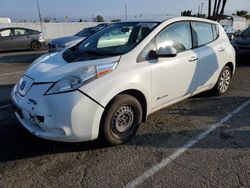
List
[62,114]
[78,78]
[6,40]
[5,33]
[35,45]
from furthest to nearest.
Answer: [35,45], [5,33], [6,40], [78,78], [62,114]

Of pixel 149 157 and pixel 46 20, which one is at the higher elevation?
pixel 149 157

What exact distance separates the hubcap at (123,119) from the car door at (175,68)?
471 mm

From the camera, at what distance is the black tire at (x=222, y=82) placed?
17.9 feet

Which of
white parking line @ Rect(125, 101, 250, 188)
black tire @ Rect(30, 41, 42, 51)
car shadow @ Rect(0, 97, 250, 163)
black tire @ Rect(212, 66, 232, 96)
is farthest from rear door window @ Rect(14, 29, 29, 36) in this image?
white parking line @ Rect(125, 101, 250, 188)

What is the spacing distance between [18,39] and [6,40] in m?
0.63

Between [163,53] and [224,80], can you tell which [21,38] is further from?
[163,53]

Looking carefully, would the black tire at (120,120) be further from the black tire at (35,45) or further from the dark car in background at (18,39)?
the black tire at (35,45)

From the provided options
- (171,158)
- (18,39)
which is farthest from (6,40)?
(171,158)

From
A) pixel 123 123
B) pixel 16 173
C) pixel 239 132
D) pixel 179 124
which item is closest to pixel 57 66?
pixel 123 123

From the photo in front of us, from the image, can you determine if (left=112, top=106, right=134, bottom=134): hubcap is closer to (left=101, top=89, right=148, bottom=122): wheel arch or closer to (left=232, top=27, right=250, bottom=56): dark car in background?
(left=101, top=89, right=148, bottom=122): wheel arch

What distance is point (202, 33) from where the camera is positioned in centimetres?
488

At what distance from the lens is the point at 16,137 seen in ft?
12.6

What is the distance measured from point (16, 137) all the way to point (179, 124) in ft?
7.92

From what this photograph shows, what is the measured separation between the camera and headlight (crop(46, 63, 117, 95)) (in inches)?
122
